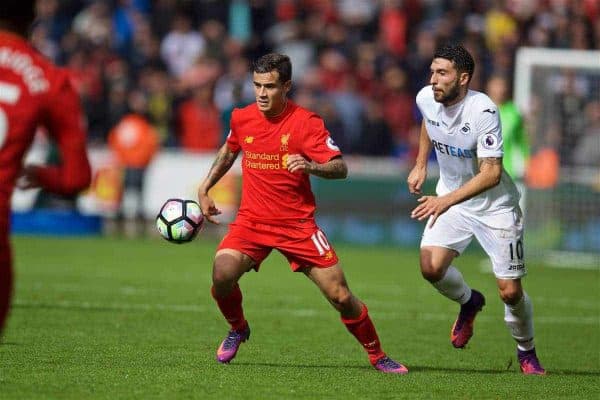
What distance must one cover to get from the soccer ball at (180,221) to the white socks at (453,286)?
1915mm

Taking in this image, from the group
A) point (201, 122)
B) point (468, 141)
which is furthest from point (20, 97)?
point (201, 122)

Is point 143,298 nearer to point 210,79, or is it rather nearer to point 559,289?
point 559,289

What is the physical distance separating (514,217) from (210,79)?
14542 mm

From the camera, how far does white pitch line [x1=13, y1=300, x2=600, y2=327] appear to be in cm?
1204

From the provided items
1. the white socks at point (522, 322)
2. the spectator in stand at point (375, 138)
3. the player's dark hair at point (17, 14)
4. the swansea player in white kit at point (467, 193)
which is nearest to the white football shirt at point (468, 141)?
the swansea player in white kit at point (467, 193)

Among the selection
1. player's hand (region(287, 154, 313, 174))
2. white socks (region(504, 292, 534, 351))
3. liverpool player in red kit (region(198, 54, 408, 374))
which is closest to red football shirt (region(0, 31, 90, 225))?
player's hand (region(287, 154, 313, 174))

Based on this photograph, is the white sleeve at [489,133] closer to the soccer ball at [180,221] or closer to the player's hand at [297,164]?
the player's hand at [297,164]

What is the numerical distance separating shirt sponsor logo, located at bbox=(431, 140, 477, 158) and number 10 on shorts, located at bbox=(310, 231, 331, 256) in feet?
4.04

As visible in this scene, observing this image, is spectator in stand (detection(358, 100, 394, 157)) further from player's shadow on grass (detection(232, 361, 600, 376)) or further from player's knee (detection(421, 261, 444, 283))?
player's shadow on grass (detection(232, 361, 600, 376))

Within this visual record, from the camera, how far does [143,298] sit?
1305 cm

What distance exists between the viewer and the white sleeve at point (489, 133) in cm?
862

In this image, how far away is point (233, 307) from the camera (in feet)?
28.8

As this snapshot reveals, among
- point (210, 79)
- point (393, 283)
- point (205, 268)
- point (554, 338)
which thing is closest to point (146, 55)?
point (210, 79)

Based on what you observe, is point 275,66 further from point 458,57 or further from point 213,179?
point 458,57
